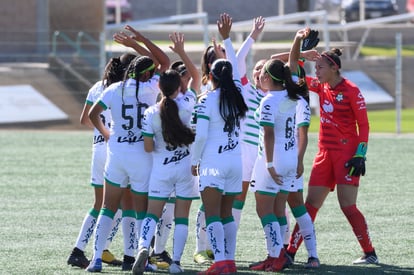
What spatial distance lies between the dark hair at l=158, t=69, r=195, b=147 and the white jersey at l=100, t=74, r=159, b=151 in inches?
12.4

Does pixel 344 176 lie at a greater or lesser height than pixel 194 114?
lesser

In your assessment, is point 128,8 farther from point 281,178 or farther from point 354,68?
Result: point 281,178

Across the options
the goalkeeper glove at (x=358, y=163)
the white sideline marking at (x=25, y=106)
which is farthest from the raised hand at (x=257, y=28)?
the white sideline marking at (x=25, y=106)

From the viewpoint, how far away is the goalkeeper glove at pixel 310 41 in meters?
9.52

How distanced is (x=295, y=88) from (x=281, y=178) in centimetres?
80

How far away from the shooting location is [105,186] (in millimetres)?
8922

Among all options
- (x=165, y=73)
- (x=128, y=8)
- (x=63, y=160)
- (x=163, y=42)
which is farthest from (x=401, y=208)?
(x=128, y=8)

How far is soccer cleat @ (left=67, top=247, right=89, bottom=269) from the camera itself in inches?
357

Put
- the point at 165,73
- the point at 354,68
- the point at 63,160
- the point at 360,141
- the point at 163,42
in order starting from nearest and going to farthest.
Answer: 1. the point at 165,73
2. the point at 360,141
3. the point at 63,160
4. the point at 354,68
5. the point at 163,42

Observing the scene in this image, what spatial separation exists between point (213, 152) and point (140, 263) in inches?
43.8

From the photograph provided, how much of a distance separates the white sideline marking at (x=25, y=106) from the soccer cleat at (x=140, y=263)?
15464 millimetres

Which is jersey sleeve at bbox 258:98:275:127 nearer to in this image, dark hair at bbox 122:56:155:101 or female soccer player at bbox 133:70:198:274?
female soccer player at bbox 133:70:198:274

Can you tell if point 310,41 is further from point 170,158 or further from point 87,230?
point 87,230

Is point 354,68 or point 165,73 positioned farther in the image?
point 354,68
